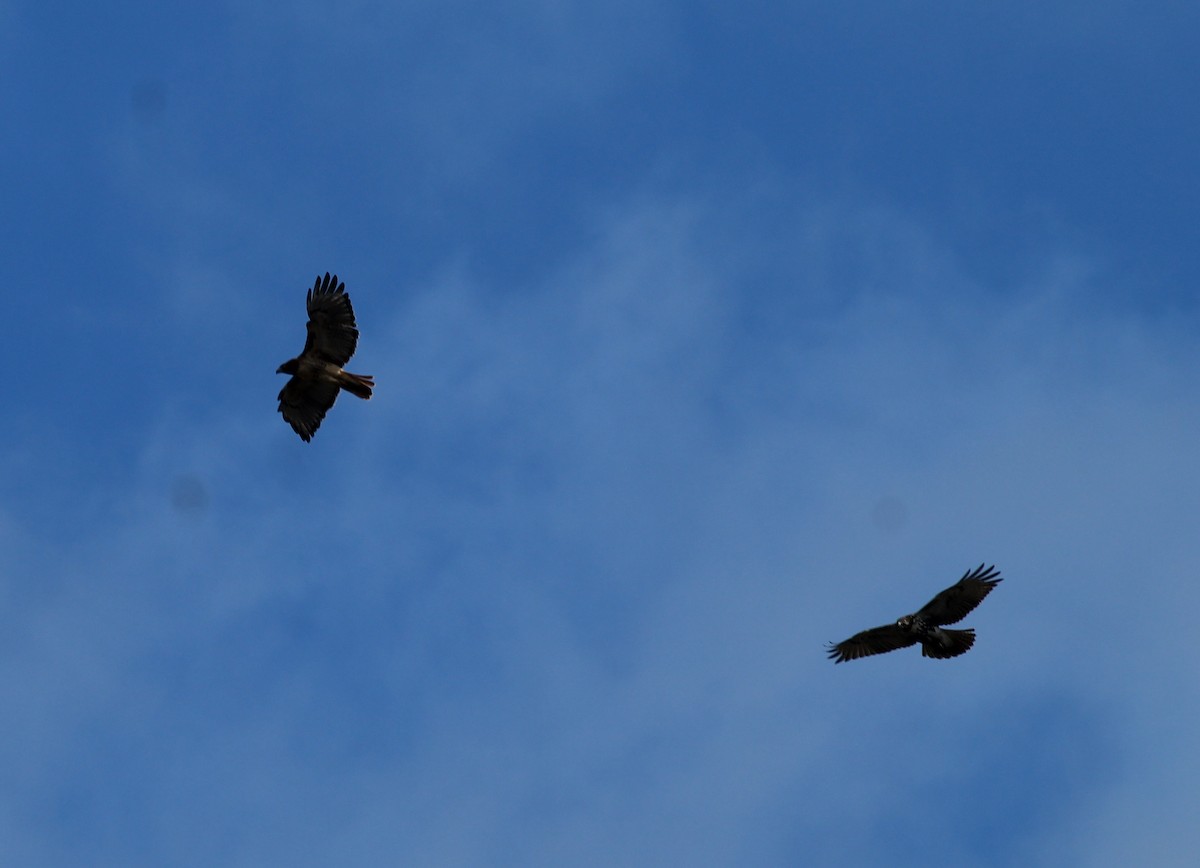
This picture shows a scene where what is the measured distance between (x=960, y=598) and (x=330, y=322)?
14846 mm

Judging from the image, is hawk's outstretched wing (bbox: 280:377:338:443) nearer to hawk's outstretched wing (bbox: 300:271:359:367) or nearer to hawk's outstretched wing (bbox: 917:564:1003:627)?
hawk's outstretched wing (bbox: 300:271:359:367)

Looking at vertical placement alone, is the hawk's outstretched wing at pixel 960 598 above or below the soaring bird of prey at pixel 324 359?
below

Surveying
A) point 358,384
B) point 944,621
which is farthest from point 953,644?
point 358,384

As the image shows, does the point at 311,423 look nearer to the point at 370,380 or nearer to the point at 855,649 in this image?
the point at 370,380

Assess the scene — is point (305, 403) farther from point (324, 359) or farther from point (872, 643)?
point (872, 643)

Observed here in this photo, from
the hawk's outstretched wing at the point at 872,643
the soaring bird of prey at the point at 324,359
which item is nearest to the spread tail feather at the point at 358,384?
the soaring bird of prey at the point at 324,359

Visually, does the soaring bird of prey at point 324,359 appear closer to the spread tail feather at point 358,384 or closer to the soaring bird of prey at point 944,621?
the spread tail feather at point 358,384

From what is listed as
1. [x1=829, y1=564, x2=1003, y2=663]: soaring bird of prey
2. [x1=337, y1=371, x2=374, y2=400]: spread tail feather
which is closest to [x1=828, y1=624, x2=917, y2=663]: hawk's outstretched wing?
[x1=829, y1=564, x2=1003, y2=663]: soaring bird of prey

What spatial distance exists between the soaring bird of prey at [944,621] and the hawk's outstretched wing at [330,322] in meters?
13.2

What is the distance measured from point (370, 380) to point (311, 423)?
2.44 meters

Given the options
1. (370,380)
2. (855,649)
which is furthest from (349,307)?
(855,649)

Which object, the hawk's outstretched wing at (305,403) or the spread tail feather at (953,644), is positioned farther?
the hawk's outstretched wing at (305,403)

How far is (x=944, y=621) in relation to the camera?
3206cm

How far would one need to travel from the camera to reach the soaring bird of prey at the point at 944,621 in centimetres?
3131
